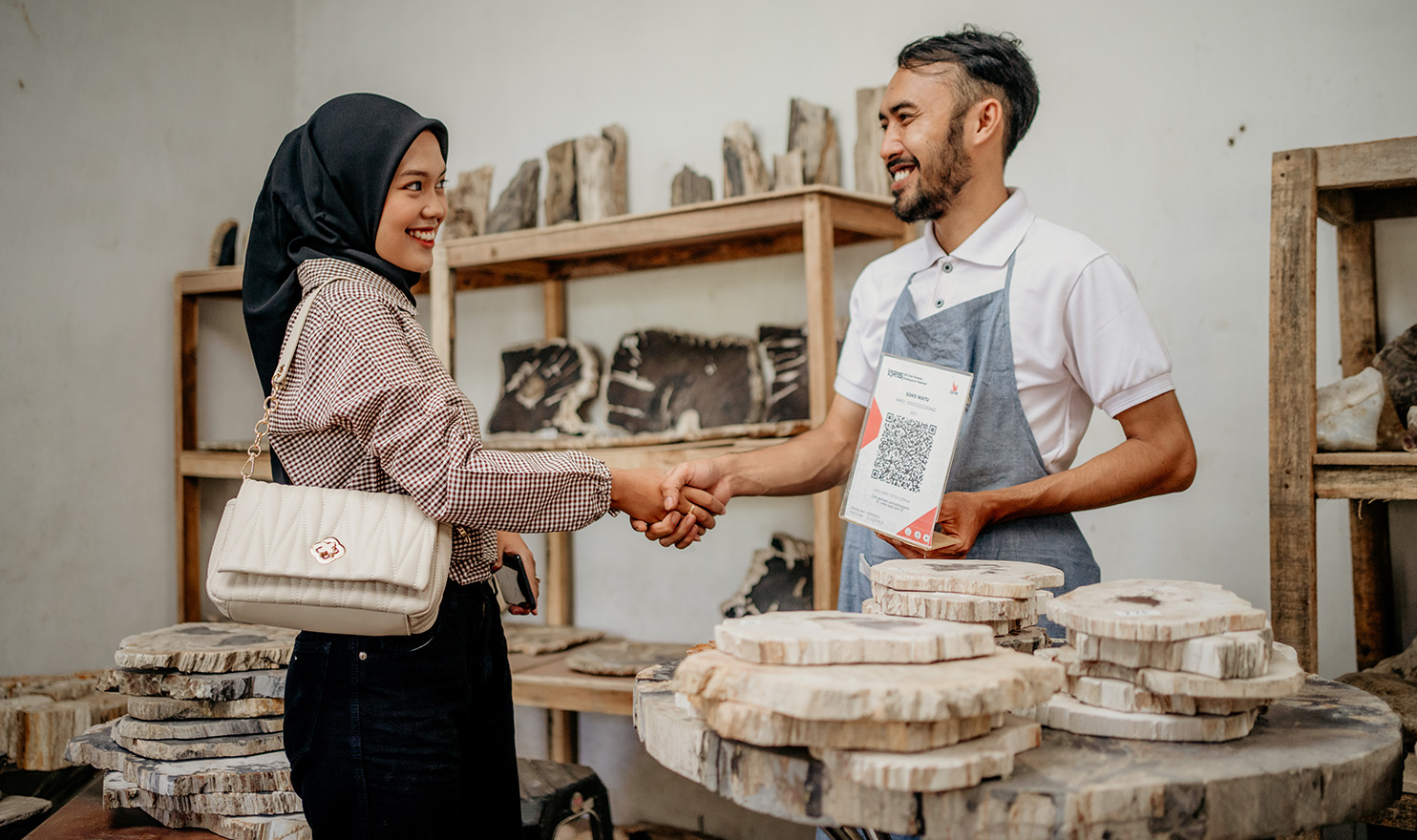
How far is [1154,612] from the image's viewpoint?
1.00 meters

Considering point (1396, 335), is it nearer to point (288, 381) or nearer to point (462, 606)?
point (462, 606)

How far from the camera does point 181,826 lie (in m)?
2.07

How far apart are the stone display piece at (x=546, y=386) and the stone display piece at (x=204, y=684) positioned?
1219 mm

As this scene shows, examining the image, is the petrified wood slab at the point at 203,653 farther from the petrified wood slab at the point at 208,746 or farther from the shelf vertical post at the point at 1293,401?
the shelf vertical post at the point at 1293,401

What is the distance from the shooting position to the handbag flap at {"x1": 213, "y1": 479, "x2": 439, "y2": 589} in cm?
139

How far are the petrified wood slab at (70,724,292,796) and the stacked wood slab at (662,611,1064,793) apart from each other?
4.83 ft

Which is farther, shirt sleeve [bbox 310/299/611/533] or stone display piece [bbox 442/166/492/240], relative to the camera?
stone display piece [bbox 442/166/492/240]

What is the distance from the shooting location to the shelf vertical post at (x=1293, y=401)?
1848 millimetres

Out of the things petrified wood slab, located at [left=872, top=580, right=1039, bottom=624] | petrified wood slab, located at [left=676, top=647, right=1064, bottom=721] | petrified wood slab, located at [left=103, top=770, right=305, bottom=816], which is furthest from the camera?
petrified wood slab, located at [left=103, top=770, right=305, bottom=816]

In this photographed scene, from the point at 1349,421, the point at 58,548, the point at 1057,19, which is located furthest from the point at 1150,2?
the point at 58,548

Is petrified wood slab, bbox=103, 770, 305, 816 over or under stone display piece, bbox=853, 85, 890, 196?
under

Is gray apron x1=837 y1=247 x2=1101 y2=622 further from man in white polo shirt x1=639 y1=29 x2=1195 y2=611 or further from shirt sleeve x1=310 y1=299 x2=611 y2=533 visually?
shirt sleeve x1=310 y1=299 x2=611 y2=533

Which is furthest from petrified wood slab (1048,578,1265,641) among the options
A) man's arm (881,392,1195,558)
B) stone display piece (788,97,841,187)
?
stone display piece (788,97,841,187)

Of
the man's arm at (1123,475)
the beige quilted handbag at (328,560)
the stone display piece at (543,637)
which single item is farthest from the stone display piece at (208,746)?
the man's arm at (1123,475)
